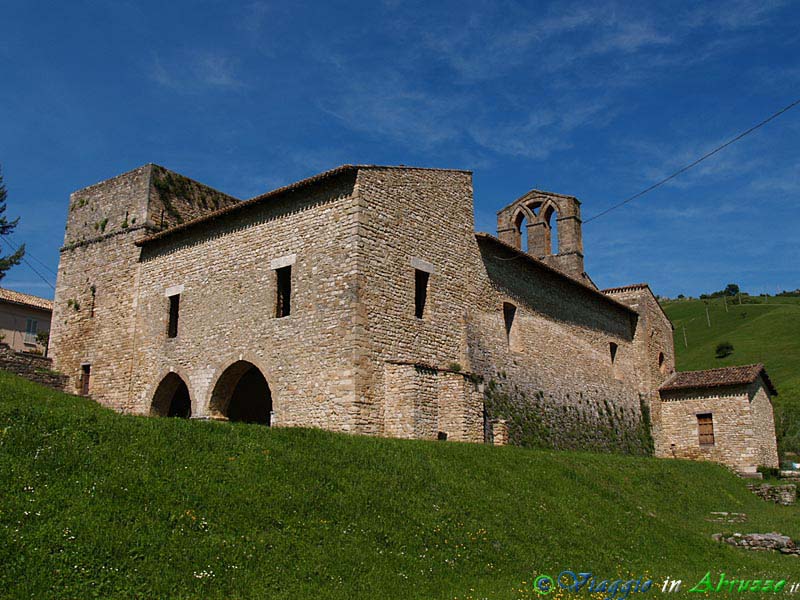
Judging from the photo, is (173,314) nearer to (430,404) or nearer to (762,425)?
(430,404)

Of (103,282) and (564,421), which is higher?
(103,282)

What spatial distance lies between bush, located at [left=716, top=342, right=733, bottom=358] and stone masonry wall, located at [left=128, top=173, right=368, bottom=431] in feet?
217

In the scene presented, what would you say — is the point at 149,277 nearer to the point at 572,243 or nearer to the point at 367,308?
the point at 367,308

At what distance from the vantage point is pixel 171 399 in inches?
837

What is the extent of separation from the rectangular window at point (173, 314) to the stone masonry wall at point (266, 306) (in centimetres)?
16

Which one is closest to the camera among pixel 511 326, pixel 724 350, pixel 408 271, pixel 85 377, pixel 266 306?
pixel 408 271

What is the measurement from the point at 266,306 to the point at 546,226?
53.4 feet

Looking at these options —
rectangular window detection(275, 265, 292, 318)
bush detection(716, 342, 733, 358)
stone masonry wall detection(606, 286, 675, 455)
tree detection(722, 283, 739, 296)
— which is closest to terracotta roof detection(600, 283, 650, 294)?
stone masonry wall detection(606, 286, 675, 455)

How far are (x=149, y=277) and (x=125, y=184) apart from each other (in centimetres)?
385

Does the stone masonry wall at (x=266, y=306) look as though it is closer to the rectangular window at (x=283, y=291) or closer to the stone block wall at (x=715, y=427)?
the rectangular window at (x=283, y=291)

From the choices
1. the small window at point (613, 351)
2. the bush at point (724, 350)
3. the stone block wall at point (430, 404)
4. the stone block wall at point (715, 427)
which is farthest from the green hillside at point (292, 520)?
the bush at point (724, 350)

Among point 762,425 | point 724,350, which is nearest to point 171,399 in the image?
point 762,425

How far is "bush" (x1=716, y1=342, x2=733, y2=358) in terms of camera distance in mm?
73125

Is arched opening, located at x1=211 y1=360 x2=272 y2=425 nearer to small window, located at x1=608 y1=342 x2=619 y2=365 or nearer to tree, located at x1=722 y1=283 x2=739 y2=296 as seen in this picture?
small window, located at x1=608 y1=342 x2=619 y2=365
